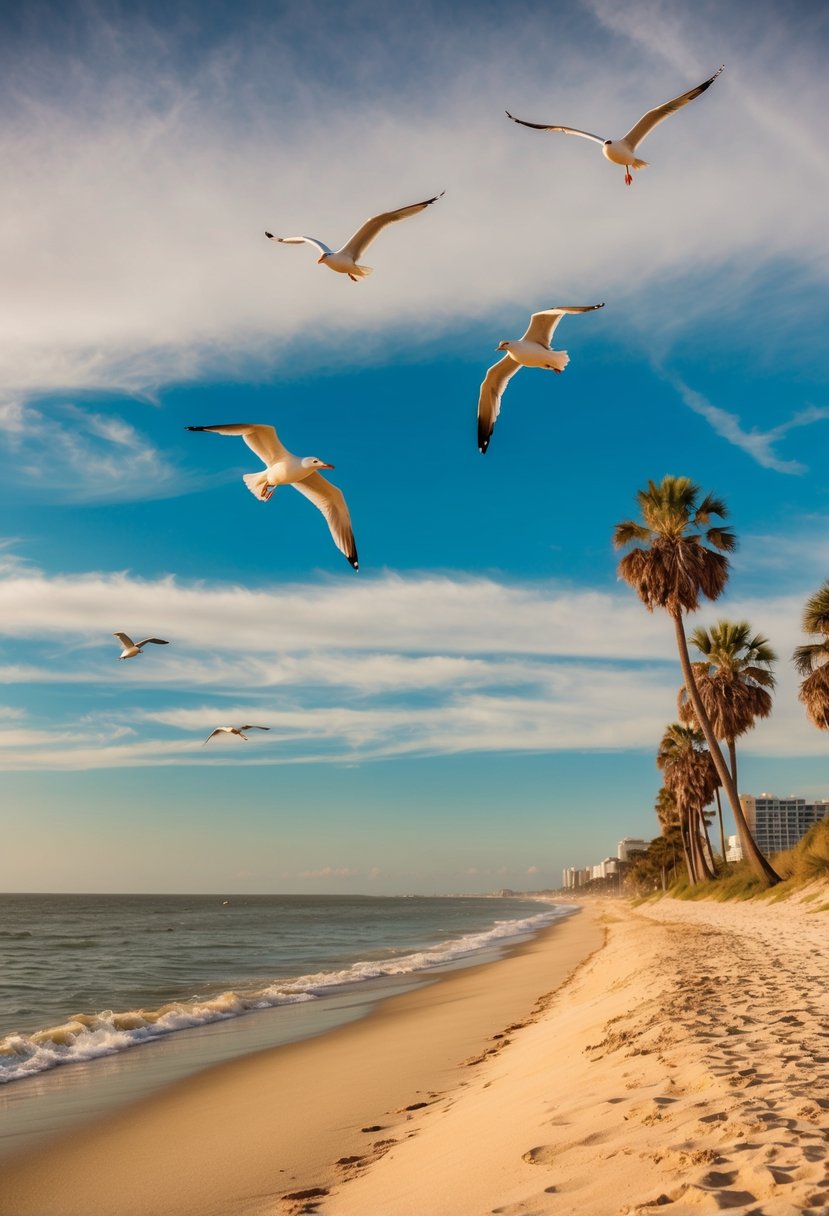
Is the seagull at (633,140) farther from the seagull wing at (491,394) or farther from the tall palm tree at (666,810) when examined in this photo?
the tall palm tree at (666,810)

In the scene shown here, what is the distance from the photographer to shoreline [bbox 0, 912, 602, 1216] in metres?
7.03

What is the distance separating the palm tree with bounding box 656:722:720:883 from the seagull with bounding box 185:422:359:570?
44350 mm

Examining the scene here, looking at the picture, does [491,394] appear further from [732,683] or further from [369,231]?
[732,683]

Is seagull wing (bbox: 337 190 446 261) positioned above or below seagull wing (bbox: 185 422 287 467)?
above

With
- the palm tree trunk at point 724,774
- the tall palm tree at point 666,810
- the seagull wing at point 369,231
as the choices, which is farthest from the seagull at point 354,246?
the tall palm tree at point 666,810

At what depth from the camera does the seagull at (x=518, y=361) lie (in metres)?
12.8

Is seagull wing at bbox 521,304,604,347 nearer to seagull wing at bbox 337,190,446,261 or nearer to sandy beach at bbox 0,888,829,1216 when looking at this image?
seagull wing at bbox 337,190,446,261

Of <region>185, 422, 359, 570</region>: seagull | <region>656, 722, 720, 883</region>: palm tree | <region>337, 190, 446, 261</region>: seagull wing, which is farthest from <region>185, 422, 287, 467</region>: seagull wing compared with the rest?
<region>656, 722, 720, 883</region>: palm tree

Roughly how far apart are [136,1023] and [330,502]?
10.2 m

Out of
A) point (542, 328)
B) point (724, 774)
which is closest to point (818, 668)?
point (724, 774)

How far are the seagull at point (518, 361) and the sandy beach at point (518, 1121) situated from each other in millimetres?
7380

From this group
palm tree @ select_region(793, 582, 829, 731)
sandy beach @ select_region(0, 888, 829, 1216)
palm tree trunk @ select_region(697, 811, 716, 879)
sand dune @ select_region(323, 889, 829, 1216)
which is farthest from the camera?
palm tree trunk @ select_region(697, 811, 716, 879)

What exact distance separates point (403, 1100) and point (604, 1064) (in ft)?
9.14

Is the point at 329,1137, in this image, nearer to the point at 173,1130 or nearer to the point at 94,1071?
the point at 173,1130
